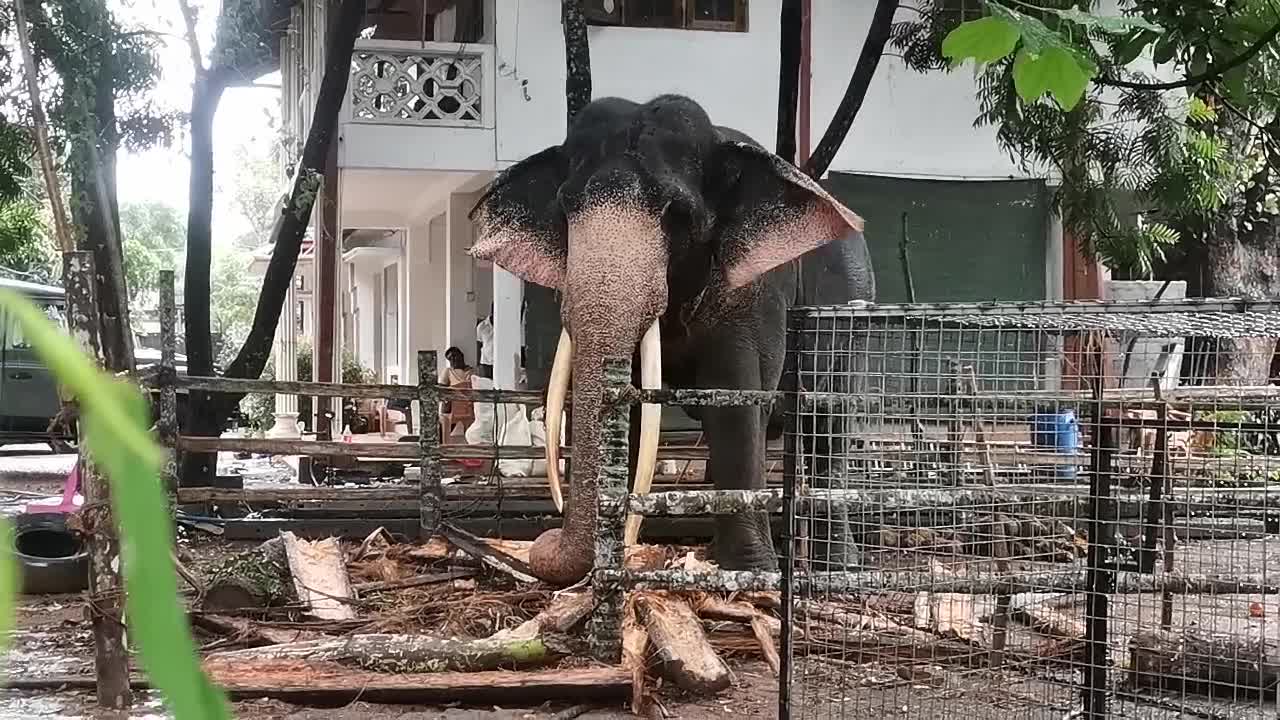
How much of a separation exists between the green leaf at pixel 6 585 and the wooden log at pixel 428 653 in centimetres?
468

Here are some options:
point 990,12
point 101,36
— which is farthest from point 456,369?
point 990,12

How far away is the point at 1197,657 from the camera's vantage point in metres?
4.75

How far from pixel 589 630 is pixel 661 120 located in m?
2.75

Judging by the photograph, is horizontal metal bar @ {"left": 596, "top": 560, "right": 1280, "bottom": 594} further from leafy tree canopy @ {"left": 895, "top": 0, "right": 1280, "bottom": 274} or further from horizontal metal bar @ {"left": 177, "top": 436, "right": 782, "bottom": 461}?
horizontal metal bar @ {"left": 177, "top": 436, "right": 782, "bottom": 461}

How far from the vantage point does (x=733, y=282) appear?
6422 millimetres

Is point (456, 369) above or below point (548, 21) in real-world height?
below

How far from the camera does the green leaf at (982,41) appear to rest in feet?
7.60

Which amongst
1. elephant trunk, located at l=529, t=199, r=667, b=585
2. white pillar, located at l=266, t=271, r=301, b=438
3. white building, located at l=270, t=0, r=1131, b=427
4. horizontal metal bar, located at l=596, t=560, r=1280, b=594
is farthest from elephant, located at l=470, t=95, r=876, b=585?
white pillar, located at l=266, t=271, r=301, b=438

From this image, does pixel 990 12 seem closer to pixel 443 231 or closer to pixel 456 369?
pixel 456 369

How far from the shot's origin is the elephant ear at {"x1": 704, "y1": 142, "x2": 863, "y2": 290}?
6297 mm

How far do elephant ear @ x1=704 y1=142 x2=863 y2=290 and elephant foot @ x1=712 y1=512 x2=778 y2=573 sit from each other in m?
1.17

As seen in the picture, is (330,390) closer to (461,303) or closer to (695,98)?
(695,98)

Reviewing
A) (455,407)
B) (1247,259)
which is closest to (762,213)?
(455,407)

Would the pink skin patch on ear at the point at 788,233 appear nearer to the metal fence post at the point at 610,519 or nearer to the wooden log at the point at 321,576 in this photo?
the metal fence post at the point at 610,519
